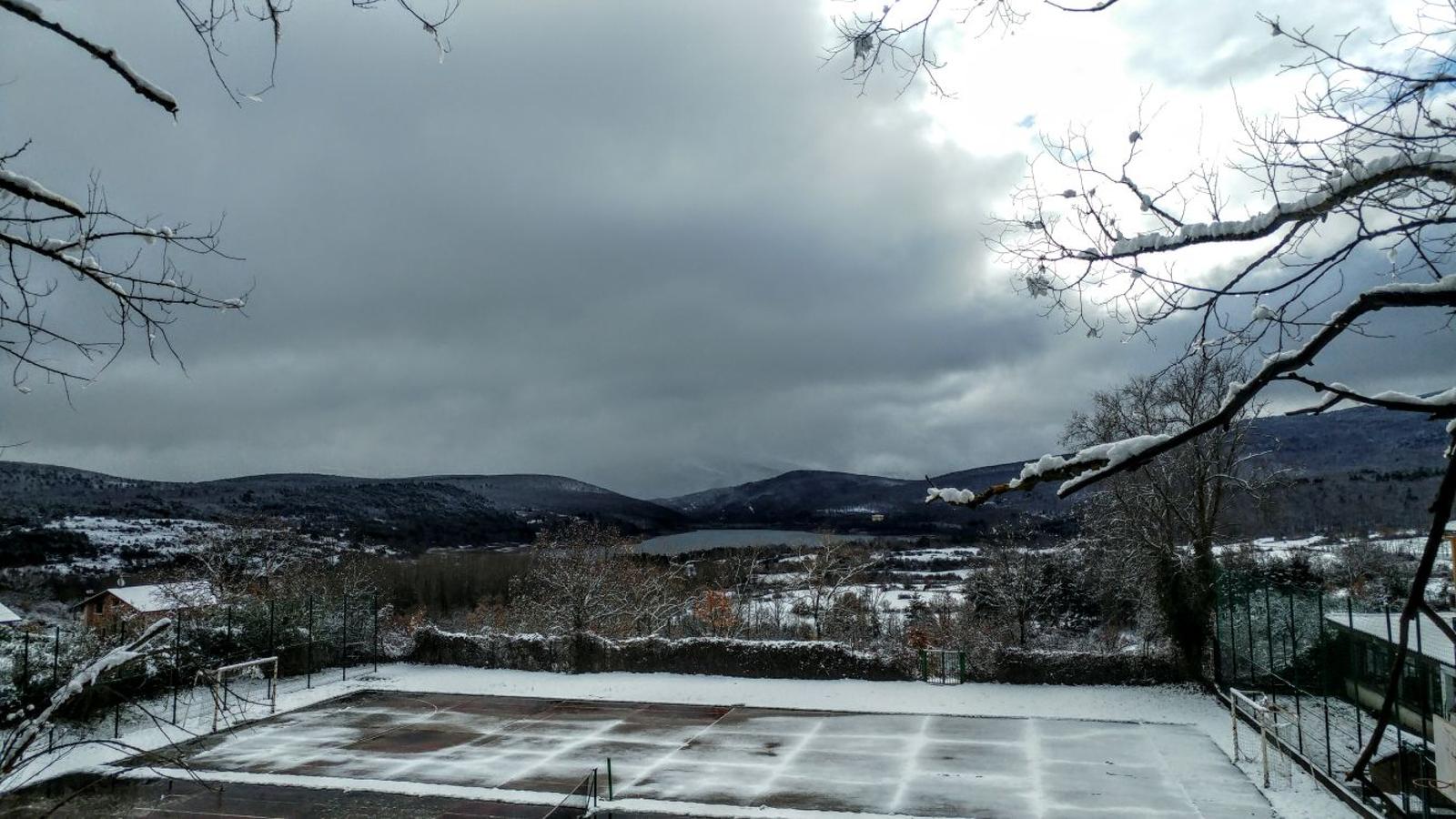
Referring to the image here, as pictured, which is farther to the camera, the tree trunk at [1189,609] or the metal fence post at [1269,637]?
the tree trunk at [1189,609]

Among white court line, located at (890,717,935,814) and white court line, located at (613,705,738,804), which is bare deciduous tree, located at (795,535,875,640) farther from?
white court line, located at (890,717,935,814)

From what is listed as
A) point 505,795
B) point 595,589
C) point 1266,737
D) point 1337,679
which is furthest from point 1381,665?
point 595,589

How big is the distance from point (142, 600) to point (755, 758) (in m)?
39.5

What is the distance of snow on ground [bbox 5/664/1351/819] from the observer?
2003 cm

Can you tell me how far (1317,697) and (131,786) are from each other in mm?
19126

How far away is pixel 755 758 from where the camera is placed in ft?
53.5

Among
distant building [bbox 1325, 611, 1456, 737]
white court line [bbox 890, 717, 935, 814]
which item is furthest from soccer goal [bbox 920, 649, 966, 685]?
distant building [bbox 1325, 611, 1456, 737]

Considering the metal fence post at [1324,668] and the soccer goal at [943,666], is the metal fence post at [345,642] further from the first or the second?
the metal fence post at [1324,668]

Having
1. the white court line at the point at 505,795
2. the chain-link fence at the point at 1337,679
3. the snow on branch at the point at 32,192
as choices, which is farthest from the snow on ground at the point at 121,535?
the snow on branch at the point at 32,192

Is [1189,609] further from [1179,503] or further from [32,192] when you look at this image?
[32,192]

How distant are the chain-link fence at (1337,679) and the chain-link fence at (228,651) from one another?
1831 cm

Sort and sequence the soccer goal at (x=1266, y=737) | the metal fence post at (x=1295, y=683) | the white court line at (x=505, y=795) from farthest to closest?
1. the metal fence post at (x=1295, y=683)
2. the soccer goal at (x=1266, y=737)
3. the white court line at (x=505, y=795)

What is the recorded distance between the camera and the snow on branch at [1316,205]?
3350 mm

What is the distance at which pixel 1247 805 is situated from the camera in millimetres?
Result: 13180
